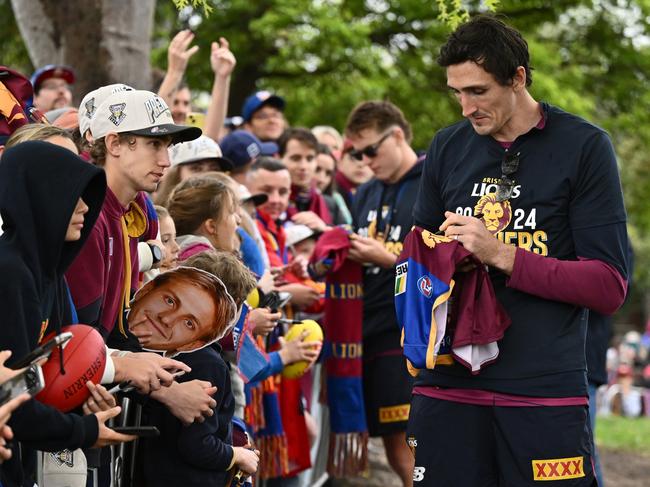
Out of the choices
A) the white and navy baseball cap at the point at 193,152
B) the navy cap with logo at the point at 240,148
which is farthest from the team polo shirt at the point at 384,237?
the white and navy baseball cap at the point at 193,152

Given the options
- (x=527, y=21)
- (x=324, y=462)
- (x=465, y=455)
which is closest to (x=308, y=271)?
(x=324, y=462)

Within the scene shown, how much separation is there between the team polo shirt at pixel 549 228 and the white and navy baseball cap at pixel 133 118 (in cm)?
127

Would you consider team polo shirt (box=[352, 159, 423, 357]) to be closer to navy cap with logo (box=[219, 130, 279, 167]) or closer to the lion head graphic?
navy cap with logo (box=[219, 130, 279, 167])

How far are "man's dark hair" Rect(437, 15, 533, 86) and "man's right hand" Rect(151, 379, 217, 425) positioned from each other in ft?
5.39

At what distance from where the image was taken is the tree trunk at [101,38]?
8477mm

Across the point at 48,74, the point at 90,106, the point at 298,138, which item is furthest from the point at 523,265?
the point at 48,74

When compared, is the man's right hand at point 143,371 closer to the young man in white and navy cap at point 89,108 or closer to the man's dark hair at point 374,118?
the young man in white and navy cap at point 89,108

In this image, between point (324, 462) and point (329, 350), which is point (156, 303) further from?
point (324, 462)

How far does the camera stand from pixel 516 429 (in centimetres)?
430

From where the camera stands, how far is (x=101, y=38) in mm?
8508

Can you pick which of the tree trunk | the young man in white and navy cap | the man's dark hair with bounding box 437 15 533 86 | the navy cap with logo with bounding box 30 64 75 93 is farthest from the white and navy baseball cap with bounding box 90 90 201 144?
the tree trunk

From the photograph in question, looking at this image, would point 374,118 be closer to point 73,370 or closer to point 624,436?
point 73,370

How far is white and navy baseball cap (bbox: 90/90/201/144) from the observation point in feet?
15.1

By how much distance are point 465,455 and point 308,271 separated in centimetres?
295
